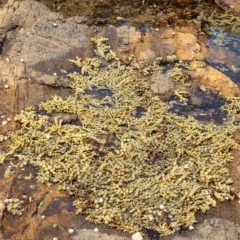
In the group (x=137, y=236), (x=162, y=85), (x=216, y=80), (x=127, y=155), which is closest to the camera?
(x=137, y=236)

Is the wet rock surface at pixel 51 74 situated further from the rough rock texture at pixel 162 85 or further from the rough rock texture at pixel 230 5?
the rough rock texture at pixel 230 5

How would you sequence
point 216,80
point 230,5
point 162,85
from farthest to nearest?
point 230,5
point 216,80
point 162,85

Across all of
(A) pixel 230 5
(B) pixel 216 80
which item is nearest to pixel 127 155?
(B) pixel 216 80

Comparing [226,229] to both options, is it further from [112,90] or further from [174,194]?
[112,90]

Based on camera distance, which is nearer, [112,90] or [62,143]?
[62,143]

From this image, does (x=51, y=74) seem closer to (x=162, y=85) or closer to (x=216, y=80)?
(x=162, y=85)

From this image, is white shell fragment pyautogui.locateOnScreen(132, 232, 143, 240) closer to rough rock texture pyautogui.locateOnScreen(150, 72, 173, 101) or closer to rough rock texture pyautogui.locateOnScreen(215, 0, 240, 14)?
rough rock texture pyautogui.locateOnScreen(150, 72, 173, 101)

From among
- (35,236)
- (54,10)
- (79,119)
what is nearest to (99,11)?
(54,10)
